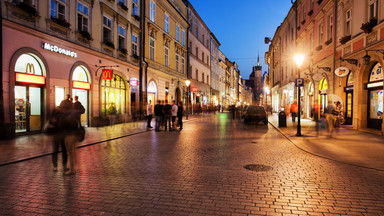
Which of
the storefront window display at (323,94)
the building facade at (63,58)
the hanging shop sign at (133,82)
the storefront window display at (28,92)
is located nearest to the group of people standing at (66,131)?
the building facade at (63,58)

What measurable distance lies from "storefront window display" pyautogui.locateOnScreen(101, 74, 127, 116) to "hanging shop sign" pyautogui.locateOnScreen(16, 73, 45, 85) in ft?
18.2

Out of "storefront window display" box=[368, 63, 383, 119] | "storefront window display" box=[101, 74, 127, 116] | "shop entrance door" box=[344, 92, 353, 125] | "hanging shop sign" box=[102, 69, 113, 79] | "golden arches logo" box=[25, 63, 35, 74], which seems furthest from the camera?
"storefront window display" box=[101, 74, 127, 116]

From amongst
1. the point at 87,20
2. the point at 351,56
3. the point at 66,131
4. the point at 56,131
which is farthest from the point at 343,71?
the point at 87,20

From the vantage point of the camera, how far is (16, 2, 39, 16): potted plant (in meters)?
11.6

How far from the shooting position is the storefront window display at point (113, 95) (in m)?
18.9

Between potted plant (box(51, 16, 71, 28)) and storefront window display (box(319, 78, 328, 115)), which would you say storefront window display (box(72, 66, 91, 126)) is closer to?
potted plant (box(51, 16, 71, 28))

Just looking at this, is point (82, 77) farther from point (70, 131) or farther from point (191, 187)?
point (191, 187)

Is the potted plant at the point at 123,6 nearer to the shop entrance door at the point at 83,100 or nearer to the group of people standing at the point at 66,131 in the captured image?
the shop entrance door at the point at 83,100

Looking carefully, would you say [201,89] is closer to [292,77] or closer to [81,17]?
[292,77]

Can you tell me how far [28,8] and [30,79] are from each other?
3138 millimetres

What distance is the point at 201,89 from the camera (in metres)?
46.0

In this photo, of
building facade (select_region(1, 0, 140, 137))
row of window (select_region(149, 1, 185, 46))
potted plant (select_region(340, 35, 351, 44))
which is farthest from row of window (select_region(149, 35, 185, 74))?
potted plant (select_region(340, 35, 351, 44))

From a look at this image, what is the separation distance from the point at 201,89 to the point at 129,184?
135 feet

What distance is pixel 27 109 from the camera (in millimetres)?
12742
